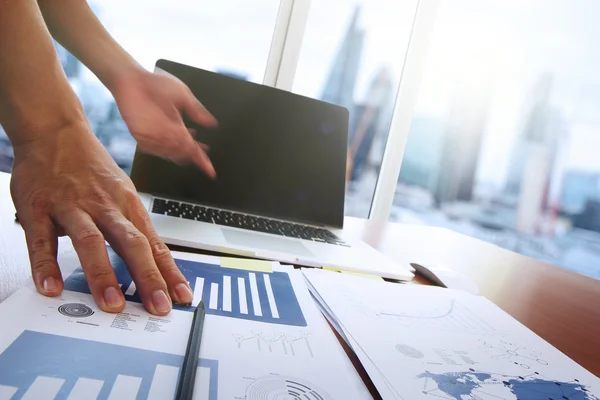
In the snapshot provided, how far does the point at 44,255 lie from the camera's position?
1.55ft

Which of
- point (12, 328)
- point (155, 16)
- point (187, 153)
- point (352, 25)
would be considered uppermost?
point (352, 25)

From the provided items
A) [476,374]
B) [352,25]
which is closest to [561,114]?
[352,25]

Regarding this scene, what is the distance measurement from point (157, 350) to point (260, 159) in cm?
79

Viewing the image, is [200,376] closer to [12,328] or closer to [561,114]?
[12,328]

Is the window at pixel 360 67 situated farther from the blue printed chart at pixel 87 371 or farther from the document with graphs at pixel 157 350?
the blue printed chart at pixel 87 371

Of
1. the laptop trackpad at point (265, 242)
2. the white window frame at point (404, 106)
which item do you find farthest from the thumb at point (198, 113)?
the white window frame at point (404, 106)

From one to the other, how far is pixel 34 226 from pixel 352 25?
229cm

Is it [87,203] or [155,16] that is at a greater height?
[155,16]

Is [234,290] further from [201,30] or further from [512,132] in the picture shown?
[512,132]

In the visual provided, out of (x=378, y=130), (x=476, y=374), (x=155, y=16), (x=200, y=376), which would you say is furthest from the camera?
(x=378, y=130)

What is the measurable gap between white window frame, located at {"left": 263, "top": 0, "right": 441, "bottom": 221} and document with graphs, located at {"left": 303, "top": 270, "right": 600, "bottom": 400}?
5.98 ft

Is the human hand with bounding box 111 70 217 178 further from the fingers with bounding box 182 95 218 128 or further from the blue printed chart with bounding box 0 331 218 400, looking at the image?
the blue printed chart with bounding box 0 331 218 400

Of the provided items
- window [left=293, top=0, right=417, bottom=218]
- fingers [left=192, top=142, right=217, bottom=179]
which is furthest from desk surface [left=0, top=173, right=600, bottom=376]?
window [left=293, top=0, right=417, bottom=218]

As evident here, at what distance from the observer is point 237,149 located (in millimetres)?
1131
